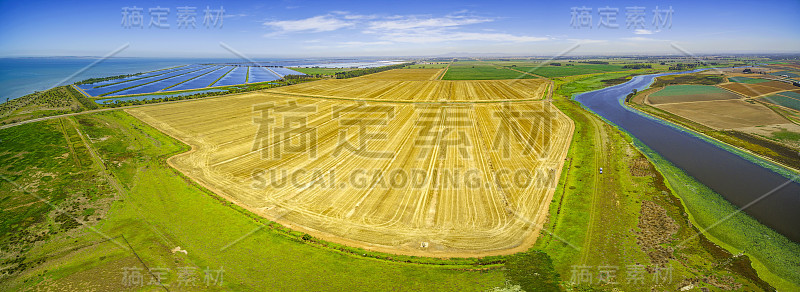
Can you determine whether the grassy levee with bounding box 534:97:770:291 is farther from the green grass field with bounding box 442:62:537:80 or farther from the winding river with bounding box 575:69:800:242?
the green grass field with bounding box 442:62:537:80

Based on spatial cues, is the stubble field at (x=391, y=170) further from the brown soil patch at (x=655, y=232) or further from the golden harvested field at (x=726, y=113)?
the golden harvested field at (x=726, y=113)

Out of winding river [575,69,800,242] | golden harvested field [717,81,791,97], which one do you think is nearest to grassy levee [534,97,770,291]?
→ winding river [575,69,800,242]

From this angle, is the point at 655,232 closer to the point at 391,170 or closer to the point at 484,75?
the point at 391,170

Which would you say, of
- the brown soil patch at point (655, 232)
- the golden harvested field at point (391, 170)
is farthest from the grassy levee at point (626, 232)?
the golden harvested field at point (391, 170)

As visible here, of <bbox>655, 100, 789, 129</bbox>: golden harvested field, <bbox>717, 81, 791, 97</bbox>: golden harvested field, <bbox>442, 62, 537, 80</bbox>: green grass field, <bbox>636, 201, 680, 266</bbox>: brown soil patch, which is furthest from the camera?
<bbox>442, 62, 537, 80</bbox>: green grass field

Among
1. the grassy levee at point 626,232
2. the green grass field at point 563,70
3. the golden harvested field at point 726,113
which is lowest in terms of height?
the grassy levee at point 626,232

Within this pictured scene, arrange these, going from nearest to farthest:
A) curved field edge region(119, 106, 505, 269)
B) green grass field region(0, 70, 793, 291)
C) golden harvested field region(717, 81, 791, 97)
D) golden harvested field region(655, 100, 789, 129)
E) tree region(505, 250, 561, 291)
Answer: tree region(505, 250, 561, 291)
green grass field region(0, 70, 793, 291)
curved field edge region(119, 106, 505, 269)
golden harvested field region(655, 100, 789, 129)
golden harvested field region(717, 81, 791, 97)

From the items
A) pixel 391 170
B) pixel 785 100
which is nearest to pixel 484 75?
pixel 785 100
